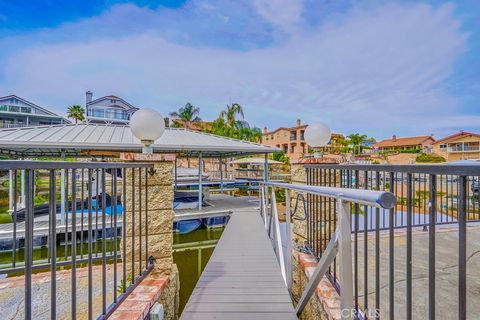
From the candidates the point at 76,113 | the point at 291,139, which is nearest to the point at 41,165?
the point at 76,113

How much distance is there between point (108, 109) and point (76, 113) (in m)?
3.70

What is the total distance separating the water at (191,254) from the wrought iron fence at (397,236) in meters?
3.56

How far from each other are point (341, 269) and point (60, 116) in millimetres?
38599

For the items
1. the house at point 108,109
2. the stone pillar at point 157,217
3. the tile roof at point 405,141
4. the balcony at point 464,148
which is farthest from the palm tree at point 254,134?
the tile roof at point 405,141

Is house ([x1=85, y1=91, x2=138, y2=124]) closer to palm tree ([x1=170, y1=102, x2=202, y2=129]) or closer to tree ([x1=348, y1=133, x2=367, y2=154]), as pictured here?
palm tree ([x1=170, y1=102, x2=202, y2=129])

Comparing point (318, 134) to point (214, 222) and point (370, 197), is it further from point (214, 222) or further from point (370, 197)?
point (214, 222)

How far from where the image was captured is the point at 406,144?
156ft

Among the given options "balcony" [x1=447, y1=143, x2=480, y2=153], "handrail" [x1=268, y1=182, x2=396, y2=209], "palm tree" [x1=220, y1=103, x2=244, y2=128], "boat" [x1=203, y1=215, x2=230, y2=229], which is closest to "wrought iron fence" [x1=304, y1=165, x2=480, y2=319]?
"handrail" [x1=268, y1=182, x2=396, y2=209]

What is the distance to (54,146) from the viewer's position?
299 inches

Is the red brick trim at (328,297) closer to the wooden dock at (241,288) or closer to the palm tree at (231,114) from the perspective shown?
the wooden dock at (241,288)

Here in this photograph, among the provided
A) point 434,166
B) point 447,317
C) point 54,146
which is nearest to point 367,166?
point 434,166

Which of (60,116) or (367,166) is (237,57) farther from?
(60,116)

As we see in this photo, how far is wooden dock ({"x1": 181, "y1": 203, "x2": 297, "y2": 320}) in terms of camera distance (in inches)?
87.5

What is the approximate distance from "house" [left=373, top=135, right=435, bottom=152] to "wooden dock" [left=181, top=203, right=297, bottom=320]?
51506 millimetres
